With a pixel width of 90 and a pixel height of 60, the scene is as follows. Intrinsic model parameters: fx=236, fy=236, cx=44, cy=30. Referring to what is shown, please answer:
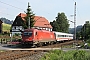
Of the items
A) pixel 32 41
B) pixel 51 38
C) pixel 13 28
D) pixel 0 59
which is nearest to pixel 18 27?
pixel 13 28

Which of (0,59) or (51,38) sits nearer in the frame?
(0,59)

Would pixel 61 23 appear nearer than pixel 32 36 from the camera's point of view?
No

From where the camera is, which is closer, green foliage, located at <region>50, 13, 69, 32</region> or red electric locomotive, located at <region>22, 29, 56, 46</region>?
red electric locomotive, located at <region>22, 29, 56, 46</region>

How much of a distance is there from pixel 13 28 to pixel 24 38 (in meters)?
Answer: 54.6

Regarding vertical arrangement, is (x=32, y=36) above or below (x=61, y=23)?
below

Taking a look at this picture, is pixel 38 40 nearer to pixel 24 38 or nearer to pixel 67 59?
pixel 24 38

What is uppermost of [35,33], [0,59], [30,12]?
[30,12]

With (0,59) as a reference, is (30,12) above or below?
above

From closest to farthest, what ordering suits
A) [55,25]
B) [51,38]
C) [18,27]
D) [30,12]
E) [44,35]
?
1. [44,35]
2. [51,38]
3. [30,12]
4. [18,27]
5. [55,25]

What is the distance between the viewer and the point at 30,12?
2522 inches

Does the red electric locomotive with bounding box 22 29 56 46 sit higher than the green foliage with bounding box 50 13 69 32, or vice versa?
the green foliage with bounding box 50 13 69 32

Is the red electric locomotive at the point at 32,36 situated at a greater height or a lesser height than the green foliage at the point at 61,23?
lesser

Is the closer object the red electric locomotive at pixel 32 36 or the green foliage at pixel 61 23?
the red electric locomotive at pixel 32 36

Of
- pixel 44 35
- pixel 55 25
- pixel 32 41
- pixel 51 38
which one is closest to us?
pixel 32 41
